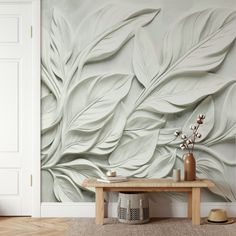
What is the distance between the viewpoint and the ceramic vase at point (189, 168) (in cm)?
450

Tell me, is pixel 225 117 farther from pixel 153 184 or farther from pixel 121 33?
pixel 121 33

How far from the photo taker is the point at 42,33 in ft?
15.8

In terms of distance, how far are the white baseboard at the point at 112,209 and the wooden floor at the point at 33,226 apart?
13cm

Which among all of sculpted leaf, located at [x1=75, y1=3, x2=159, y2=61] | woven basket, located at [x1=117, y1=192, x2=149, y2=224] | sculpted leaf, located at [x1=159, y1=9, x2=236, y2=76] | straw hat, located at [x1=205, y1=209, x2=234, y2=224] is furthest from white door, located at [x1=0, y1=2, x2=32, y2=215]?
straw hat, located at [x1=205, y1=209, x2=234, y2=224]

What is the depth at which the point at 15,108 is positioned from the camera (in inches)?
191

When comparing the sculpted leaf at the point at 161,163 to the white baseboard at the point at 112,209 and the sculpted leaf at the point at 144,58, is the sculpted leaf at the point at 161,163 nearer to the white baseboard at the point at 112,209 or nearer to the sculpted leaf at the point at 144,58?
the white baseboard at the point at 112,209

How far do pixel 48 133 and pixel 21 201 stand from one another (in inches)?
29.7

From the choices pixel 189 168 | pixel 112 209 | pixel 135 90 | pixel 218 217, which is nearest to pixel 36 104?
pixel 135 90

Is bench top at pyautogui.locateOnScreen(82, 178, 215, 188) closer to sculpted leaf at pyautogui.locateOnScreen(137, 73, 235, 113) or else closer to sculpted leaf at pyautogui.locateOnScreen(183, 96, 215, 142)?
sculpted leaf at pyautogui.locateOnScreen(183, 96, 215, 142)

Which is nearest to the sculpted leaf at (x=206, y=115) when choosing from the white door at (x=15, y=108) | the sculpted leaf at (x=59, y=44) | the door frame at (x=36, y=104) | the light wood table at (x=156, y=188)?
the light wood table at (x=156, y=188)

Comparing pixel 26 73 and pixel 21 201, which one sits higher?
pixel 26 73

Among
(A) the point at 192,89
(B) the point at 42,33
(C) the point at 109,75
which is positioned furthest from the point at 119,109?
(B) the point at 42,33

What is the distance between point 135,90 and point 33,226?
1.64 metres

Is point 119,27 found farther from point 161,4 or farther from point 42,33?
point 42,33
